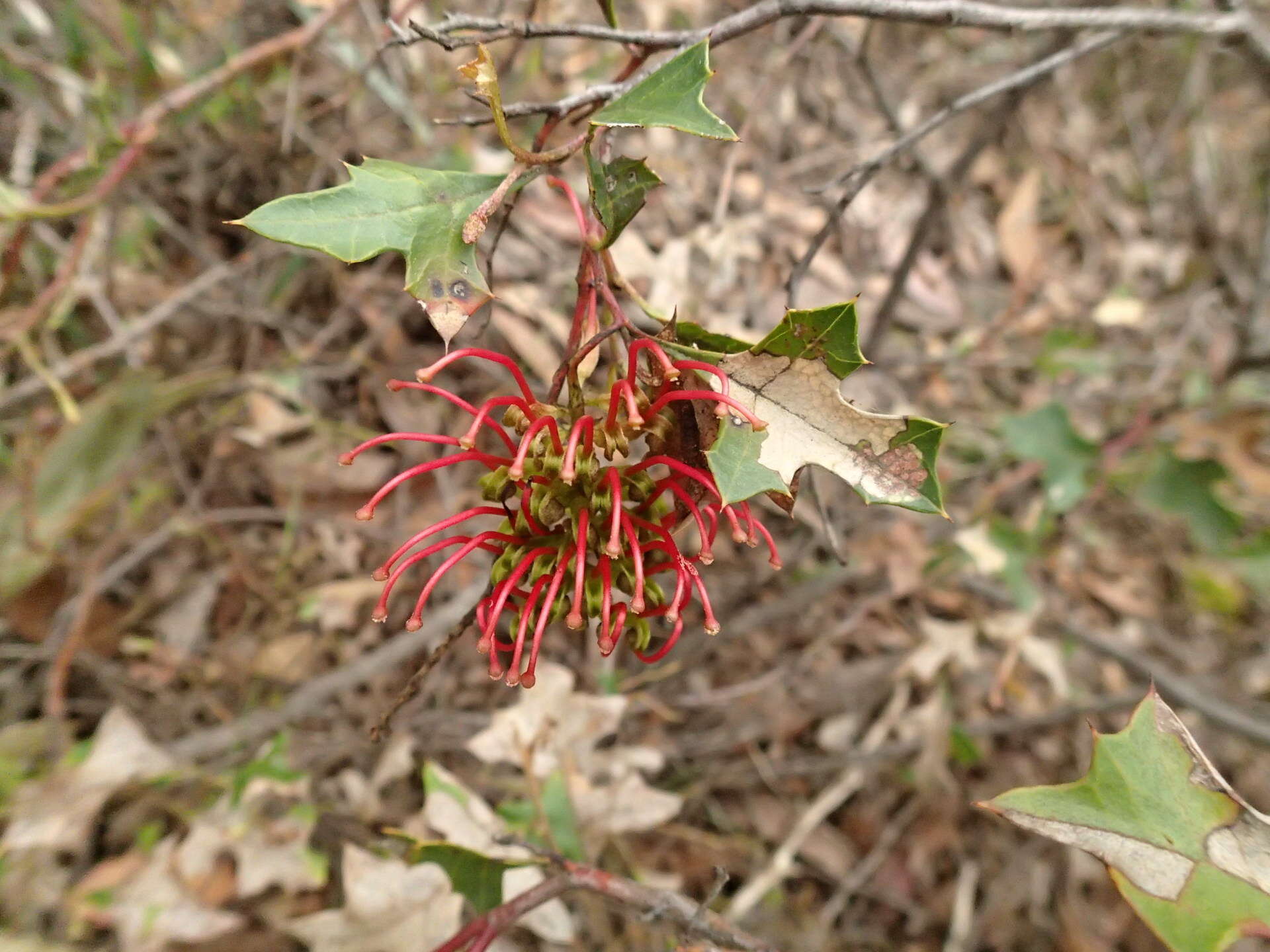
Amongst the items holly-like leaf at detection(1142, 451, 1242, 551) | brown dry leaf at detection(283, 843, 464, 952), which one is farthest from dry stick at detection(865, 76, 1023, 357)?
brown dry leaf at detection(283, 843, 464, 952)

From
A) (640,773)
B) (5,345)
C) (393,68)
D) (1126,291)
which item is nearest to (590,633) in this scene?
(640,773)

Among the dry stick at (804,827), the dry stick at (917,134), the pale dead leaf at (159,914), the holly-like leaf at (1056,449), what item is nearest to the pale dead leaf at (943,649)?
the dry stick at (804,827)

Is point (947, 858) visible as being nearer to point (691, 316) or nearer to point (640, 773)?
point (640, 773)

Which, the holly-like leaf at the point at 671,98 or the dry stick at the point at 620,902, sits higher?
the holly-like leaf at the point at 671,98

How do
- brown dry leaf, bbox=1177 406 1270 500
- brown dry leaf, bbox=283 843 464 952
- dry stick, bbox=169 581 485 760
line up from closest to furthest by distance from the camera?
brown dry leaf, bbox=283 843 464 952, dry stick, bbox=169 581 485 760, brown dry leaf, bbox=1177 406 1270 500

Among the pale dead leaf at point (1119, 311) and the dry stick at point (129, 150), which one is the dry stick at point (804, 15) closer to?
the dry stick at point (129, 150)

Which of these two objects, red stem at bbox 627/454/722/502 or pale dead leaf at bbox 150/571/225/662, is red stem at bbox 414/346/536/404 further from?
pale dead leaf at bbox 150/571/225/662
